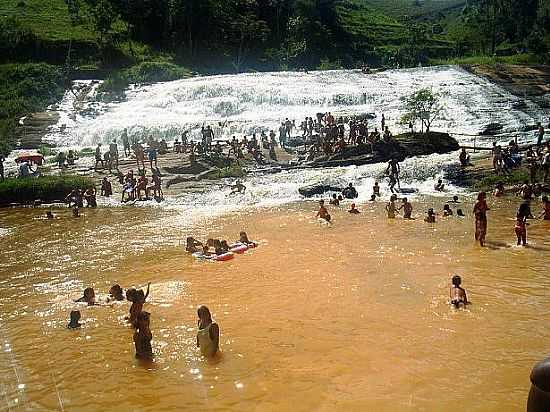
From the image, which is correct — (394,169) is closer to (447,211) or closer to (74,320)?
(447,211)

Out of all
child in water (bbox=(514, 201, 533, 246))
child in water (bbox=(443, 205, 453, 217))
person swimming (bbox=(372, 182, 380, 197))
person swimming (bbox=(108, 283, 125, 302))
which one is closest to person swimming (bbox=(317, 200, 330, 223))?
child in water (bbox=(443, 205, 453, 217))

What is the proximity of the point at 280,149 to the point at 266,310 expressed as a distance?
780 inches

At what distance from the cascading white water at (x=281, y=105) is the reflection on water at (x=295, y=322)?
40.3ft

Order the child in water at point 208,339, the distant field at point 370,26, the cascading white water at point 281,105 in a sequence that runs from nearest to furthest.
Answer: the child in water at point 208,339 < the cascading white water at point 281,105 < the distant field at point 370,26

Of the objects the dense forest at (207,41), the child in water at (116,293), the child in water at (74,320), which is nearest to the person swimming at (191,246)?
the child in water at (116,293)

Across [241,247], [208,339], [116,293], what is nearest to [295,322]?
[208,339]

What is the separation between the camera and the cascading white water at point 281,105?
32844 millimetres

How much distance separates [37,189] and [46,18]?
4387 centimetres

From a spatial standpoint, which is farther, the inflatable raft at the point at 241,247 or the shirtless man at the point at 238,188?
the shirtless man at the point at 238,188

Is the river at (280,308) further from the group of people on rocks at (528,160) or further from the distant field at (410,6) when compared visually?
the distant field at (410,6)

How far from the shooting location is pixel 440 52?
248ft

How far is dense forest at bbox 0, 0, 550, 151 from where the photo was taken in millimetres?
49562

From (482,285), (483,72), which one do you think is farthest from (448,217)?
(483,72)

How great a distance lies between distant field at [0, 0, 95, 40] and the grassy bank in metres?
34.1
